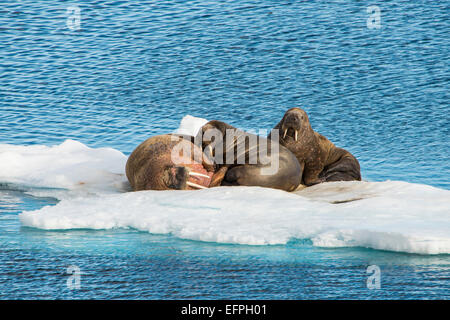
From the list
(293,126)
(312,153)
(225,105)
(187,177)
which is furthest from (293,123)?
(225,105)

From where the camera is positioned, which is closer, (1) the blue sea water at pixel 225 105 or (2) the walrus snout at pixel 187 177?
(1) the blue sea water at pixel 225 105

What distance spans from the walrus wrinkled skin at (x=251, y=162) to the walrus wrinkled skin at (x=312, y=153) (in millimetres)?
553

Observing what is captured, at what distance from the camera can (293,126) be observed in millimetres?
9047

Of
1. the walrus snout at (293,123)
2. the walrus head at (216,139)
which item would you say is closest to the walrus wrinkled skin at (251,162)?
the walrus head at (216,139)

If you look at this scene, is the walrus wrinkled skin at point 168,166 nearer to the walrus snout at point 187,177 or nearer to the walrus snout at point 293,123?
the walrus snout at point 187,177

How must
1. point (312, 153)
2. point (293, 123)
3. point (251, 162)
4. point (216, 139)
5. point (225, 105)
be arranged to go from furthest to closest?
point (225, 105), point (312, 153), point (293, 123), point (216, 139), point (251, 162)

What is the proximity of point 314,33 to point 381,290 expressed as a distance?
12183mm

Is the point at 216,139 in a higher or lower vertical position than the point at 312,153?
higher

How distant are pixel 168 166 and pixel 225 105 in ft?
18.6

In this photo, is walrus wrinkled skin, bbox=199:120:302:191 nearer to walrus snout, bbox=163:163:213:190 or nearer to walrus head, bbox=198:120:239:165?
walrus head, bbox=198:120:239:165

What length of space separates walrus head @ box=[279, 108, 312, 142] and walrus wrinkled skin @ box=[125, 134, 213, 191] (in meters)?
1.20

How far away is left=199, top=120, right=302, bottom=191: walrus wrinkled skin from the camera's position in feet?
27.2

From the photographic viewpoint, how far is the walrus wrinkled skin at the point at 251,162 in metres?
8.30

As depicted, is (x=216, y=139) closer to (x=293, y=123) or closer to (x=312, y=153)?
(x=293, y=123)
